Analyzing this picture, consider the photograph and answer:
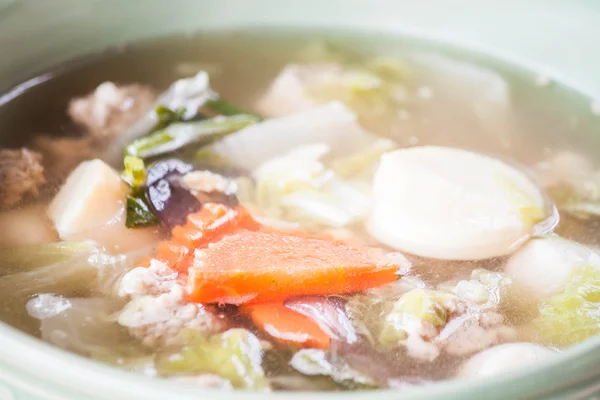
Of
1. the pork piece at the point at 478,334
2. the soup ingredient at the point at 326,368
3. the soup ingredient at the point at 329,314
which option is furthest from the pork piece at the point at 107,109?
the pork piece at the point at 478,334

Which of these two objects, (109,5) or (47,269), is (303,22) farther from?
(47,269)

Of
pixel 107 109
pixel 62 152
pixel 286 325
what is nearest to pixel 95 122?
pixel 107 109

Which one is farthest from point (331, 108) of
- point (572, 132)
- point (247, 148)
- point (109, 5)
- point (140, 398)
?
→ point (140, 398)

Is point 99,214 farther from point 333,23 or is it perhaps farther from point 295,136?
point 333,23

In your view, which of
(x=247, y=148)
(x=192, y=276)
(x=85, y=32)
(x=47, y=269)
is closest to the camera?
(x=192, y=276)

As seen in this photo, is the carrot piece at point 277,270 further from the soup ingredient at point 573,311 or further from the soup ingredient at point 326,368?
the soup ingredient at point 573,311

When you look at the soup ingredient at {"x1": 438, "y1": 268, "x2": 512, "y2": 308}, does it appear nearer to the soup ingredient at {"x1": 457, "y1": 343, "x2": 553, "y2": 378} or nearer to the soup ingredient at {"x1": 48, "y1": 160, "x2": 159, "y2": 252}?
the soup ingredient at {"x1": 457, "y1": 343, "x2": 553, "y2": 378}
